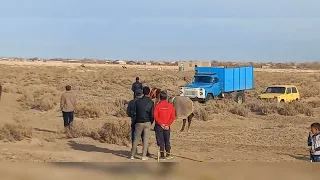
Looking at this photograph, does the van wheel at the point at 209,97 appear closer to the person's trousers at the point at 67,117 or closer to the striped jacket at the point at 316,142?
the person's trousers at the point at 67,117

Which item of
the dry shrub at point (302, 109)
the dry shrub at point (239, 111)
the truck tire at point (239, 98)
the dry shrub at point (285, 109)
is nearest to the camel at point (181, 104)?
the dry shrub at point (239, 111)

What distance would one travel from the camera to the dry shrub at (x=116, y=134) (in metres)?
15.0

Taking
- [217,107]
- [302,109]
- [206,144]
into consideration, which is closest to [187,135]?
[206,144]

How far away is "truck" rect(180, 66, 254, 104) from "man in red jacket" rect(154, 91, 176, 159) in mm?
17848

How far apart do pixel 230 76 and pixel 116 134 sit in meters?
18.4

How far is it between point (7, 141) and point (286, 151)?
26.2 feet

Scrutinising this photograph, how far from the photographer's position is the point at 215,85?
3086 cm

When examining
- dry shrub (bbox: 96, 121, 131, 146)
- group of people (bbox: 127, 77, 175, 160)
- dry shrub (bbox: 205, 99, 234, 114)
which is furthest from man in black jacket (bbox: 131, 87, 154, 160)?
dry shrub (bbox: 205, 99, 234, 114)

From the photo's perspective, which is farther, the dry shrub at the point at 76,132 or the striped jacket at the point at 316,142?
the dry shrub at the point at 76,132

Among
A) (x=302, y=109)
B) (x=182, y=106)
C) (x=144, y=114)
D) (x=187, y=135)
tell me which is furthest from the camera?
(x=302, y=109)

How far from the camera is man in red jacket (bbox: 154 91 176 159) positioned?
11.3 m

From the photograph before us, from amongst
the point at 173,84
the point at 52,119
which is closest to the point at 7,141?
the point at 52,119

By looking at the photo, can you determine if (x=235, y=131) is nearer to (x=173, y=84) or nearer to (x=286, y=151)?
(x=286, y=151)

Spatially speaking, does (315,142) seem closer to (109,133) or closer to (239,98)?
(109,133)
